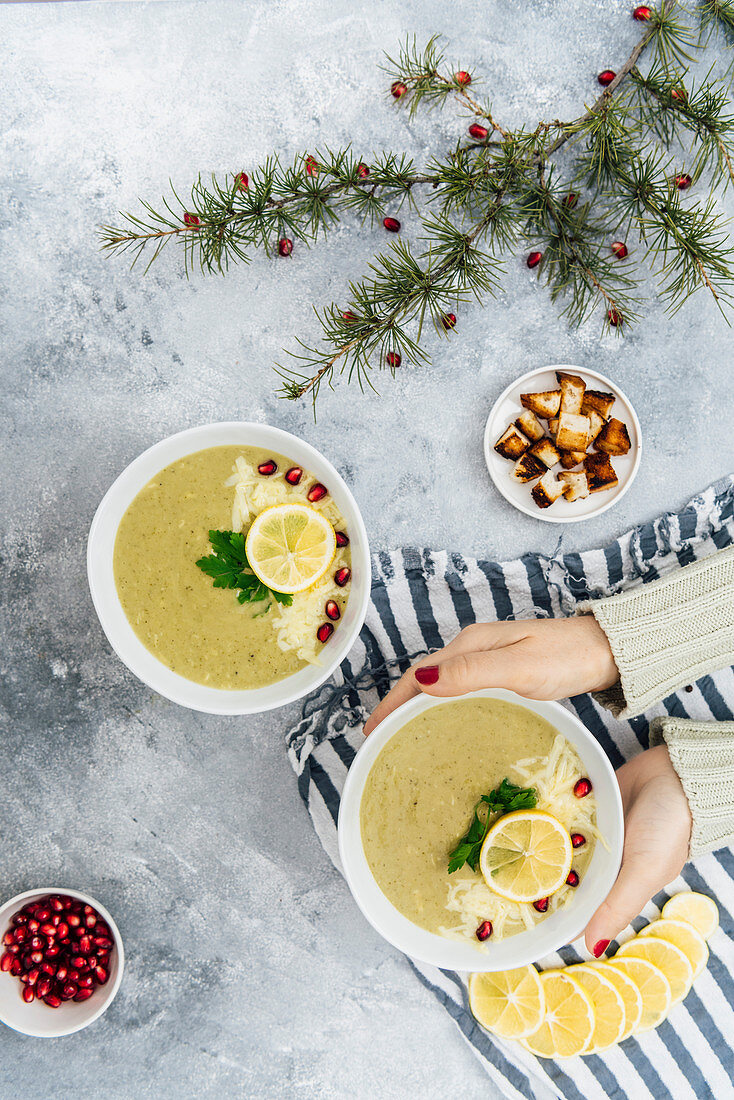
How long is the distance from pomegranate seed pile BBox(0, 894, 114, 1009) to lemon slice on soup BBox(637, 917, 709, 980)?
1.79m

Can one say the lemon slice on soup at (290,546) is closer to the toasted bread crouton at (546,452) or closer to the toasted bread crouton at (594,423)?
the toasted bread crouton at (546,452)

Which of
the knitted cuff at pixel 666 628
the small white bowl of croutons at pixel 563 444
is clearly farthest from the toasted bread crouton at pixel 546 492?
the knitted cuff at pixel 666 628

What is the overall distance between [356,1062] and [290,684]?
1417mm

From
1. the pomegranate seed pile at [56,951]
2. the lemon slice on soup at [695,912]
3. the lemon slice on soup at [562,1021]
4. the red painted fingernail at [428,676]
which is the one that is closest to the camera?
the red painted fingernail at [428,676]

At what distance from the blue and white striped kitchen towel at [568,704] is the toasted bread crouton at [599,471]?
230 mm

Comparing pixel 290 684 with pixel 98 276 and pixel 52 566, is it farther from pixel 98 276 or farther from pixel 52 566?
pixel 98 276

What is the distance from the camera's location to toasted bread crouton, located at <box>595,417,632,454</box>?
2373 millimetres

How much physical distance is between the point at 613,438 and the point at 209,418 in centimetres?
131

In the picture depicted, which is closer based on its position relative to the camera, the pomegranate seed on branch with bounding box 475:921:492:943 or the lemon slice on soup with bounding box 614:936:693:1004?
the pomegranate seed on branch with bounding box 475:921:492:943

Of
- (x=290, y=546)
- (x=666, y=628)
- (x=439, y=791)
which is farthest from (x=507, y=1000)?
(x=290, y=546)

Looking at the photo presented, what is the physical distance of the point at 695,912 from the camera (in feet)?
8.23

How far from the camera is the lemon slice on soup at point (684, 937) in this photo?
2.49m

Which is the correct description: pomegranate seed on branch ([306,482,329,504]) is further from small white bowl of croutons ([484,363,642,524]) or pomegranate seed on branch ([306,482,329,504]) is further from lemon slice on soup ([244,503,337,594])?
small white bowl of croutons ([484,363,642,524])

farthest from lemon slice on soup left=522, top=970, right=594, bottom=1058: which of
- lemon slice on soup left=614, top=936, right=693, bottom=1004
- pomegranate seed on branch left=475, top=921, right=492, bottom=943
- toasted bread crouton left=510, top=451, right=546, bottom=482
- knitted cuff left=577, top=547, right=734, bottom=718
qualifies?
toasted bread crouton left=510, top=451, right=546, bottom=482
